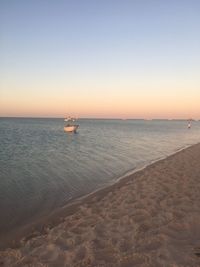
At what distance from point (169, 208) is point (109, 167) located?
1145cm

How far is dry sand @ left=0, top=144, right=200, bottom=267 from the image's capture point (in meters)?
6.12

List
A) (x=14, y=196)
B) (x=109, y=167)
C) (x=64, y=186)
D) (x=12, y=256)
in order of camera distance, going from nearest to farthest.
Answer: (x=12, y=256)
(x=14, y=196)
(x=64, y=186)
(x=109, y=167)

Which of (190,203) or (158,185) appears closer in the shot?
(190,203)

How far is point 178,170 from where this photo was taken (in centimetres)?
1698

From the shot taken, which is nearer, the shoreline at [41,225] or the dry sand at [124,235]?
the dry sand at [124,235]

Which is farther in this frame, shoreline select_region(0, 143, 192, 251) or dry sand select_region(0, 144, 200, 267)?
shoreline select_region(0, 143, 192, 251)

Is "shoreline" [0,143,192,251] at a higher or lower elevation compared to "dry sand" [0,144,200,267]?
lower

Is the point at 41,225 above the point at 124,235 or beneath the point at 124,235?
beneath

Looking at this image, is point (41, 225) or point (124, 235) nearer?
point (124, 235)

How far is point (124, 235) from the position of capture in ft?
24.4

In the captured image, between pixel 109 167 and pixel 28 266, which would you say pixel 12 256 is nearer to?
→ pixel 28 266

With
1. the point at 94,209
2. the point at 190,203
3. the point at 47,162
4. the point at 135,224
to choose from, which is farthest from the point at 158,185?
the point at 47,162

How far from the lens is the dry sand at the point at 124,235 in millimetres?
6121

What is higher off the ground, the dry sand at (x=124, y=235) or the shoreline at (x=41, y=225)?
the dry sand at (x=124, y=235)
